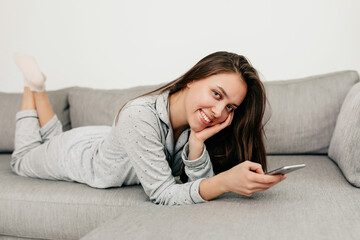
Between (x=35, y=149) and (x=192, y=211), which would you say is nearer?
(x=192, y=211)

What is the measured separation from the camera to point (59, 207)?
121 cm

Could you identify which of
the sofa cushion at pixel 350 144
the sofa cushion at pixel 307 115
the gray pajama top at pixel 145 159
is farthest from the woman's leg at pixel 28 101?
the sofa cushion at pixel 350 144

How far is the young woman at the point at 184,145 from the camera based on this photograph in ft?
3.43

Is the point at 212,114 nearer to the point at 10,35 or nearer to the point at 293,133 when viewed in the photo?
the point at 293,133

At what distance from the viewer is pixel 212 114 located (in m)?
1.11

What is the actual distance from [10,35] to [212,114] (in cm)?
214

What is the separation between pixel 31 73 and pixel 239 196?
136 centimetres

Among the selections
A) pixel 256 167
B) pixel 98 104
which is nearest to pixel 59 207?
pixel 256 167

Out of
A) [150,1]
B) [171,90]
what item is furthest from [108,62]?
[171,90]

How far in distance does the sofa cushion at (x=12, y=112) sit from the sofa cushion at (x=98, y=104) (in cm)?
5

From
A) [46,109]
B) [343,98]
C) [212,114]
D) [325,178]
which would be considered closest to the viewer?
[212,114]

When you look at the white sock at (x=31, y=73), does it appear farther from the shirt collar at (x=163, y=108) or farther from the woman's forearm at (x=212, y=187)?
the woman's forearm at (x=212, y=187)

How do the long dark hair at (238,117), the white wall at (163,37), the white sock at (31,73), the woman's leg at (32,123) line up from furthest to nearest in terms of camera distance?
the white wall at (163,37) → the white sock at (31,73) → the woman's leg at (32,123) → the long dark hair at (238,117)

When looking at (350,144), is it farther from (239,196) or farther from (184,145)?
(184,145)
